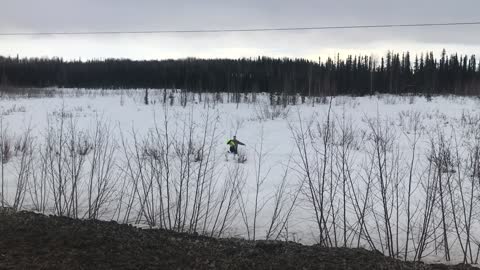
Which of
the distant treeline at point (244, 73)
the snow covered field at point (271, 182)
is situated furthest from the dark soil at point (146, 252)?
the distant treeline at point (244, 73)

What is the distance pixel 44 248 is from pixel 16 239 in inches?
23.7

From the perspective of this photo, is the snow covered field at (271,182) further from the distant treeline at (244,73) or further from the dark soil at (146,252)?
the distant treeline at (244,73)

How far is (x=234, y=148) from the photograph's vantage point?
14.5m

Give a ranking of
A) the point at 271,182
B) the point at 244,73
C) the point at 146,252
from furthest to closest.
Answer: the point at 244,73 < the point at 271,182 < the point at 146,252

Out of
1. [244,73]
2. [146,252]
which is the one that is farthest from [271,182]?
[244,73]

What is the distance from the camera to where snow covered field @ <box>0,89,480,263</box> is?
288 inches

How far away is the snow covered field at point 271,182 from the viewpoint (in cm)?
730

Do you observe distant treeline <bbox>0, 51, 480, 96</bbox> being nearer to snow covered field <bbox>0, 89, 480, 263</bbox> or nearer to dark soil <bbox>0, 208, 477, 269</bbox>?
snow covered field <bbox>0, 89, 480, 263</bbox>

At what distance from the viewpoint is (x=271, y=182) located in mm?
12016

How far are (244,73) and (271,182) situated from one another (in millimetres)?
64969

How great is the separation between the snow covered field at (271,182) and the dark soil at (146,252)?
46.1 inches

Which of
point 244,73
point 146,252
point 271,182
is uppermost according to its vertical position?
point 244,73

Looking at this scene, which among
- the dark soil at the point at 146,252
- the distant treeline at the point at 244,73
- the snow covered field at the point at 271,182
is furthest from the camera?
the distant treeline at the point at 244,73

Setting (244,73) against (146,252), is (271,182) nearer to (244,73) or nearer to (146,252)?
(146,252)
